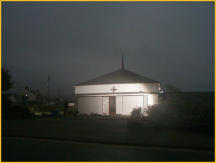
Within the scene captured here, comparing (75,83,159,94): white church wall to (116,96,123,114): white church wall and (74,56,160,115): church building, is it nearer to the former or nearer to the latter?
(74,56,160,115): church building

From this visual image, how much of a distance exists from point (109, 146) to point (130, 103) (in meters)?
14.0

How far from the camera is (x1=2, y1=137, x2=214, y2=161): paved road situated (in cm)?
879

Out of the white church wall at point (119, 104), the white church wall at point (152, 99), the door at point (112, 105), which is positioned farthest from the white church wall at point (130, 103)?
the door at point (112, 105)

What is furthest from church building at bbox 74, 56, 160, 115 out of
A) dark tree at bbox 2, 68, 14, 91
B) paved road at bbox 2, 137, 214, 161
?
paved road at bbox 2, 137, 214, 161

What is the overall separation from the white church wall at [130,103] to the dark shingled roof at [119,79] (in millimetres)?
1790

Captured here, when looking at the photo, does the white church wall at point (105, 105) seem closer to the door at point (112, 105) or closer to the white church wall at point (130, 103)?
the door at point (112, 105)

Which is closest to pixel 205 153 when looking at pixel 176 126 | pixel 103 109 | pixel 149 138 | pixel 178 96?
pixel 149 138

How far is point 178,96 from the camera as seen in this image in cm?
1700

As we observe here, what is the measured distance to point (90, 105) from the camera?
1049 inches

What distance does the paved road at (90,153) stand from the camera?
8789 millimetres

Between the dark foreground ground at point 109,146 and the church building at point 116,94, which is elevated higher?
the church building at point 116,94

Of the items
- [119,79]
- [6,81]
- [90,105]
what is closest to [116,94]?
[119,79]

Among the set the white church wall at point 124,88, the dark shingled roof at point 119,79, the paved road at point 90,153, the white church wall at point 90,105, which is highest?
the dark shingled roof at point 119,79

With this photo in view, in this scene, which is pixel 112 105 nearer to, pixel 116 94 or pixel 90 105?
pixel 116 94
